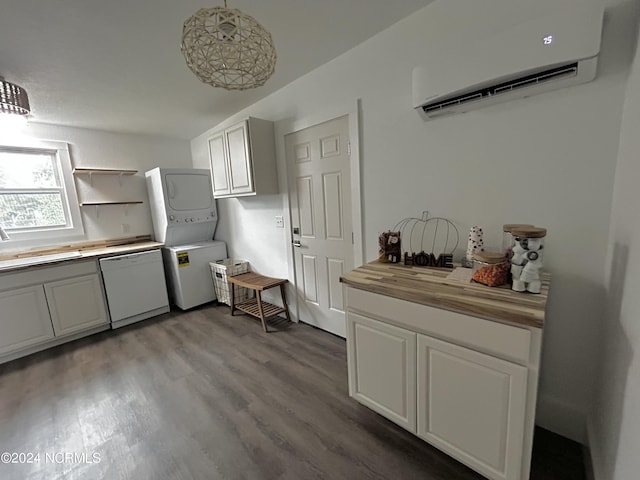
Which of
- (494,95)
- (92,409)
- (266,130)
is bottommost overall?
(92,409)

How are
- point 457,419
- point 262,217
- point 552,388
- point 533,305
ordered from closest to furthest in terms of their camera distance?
point 533,305 < point 457,419 < point 552,388 < point 262,217

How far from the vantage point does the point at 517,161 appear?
1.37 meters

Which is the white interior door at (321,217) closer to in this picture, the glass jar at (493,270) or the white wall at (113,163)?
the glass jar at (493,270)

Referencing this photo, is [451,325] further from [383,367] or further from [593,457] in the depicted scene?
[593,457]

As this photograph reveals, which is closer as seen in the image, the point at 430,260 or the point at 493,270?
the point at 493,270

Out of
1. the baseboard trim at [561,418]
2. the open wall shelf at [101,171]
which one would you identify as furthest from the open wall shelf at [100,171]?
the baseboard trim at [561,418]

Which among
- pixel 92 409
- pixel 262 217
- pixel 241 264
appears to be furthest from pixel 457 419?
pixel 241 264

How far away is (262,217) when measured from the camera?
3113 mm

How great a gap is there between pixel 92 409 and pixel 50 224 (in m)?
2.49

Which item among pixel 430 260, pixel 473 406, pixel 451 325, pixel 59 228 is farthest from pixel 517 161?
pixel 59 228

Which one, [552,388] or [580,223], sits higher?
[580,223]

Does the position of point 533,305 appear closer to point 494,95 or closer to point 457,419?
point 457,419

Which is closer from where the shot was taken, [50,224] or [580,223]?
[580,223]

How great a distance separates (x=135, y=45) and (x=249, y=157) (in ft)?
3.64
